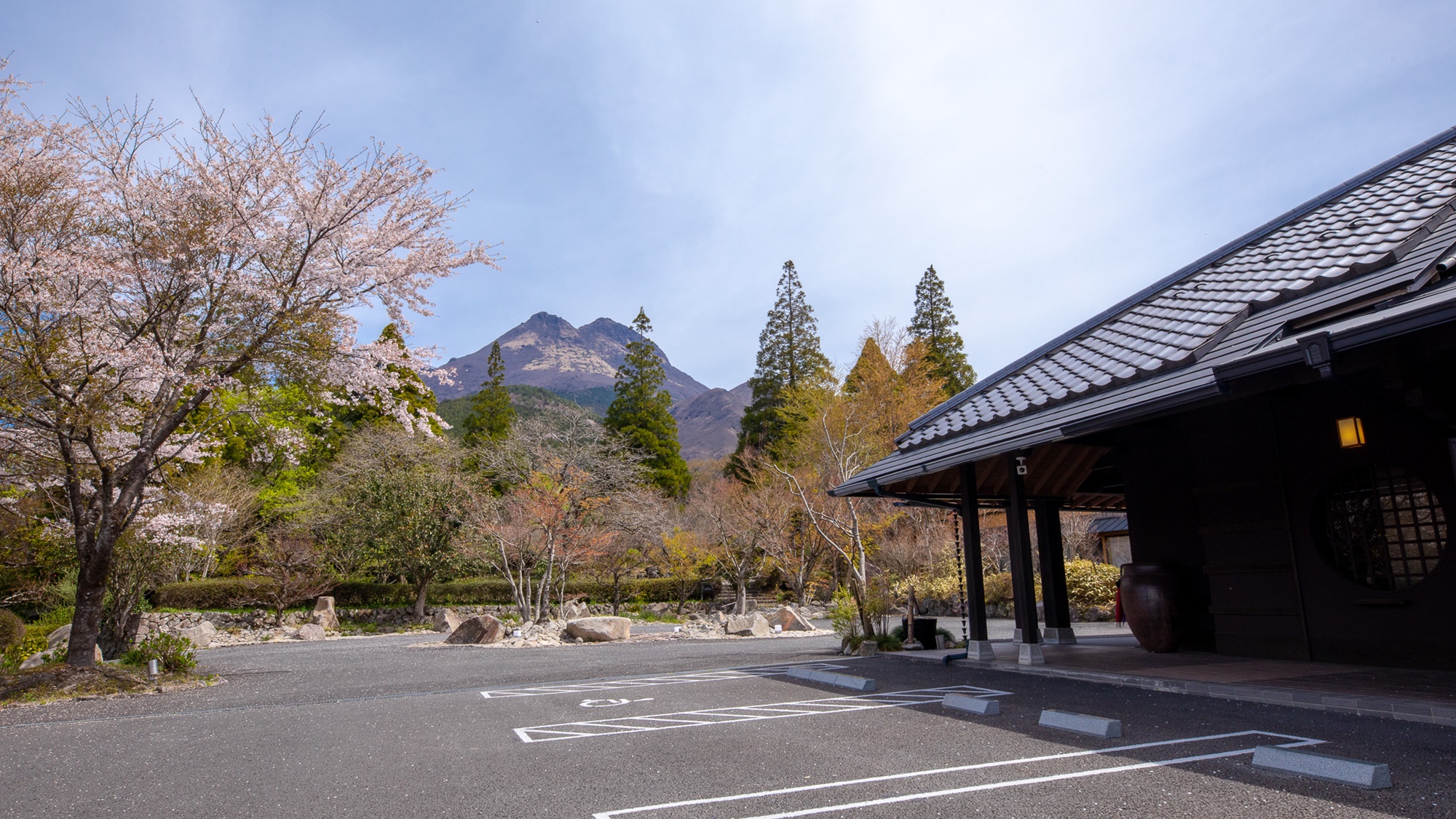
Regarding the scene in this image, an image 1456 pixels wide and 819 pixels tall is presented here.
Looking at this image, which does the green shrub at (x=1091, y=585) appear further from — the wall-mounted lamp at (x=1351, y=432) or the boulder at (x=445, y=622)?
the boulder at (x=445, y=622)

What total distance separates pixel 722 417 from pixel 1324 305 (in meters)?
98.0

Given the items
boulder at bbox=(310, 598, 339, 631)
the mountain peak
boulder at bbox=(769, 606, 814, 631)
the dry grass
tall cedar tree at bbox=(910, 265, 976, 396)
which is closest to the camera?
the dry grass

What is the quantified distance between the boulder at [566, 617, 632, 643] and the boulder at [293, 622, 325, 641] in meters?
6.59

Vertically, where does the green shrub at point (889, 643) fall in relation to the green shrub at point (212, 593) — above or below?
below

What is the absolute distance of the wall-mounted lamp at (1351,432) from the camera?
5.72 m

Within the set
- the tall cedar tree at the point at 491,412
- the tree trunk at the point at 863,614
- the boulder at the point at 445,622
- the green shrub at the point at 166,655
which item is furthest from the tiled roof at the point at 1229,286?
the tall cedar tree at the point at 491,412

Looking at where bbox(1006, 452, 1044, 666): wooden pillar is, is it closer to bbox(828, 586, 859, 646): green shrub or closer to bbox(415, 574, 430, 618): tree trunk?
bbox(828, 586, 859, 646): green shrub

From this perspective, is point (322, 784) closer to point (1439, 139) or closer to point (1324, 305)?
point (1324, 305)

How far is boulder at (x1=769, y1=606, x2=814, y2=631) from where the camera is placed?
15.4 metres

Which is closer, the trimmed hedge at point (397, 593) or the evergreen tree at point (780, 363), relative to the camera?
the trimmed hedge at point (397, 593)

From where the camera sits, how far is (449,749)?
4363mm

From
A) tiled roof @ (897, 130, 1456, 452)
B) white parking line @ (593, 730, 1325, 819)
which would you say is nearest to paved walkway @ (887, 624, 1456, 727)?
white parking line @ (593, 730, 1325, 819)

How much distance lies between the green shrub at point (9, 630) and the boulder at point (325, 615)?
5357 mm

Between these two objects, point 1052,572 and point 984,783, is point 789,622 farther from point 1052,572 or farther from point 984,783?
point 984,783
